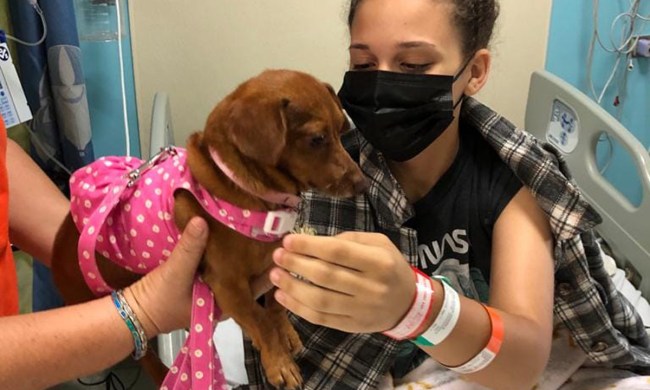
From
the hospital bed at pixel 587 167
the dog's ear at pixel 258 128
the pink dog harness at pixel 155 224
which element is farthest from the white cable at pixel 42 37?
the dog's ear at pixel 258 128

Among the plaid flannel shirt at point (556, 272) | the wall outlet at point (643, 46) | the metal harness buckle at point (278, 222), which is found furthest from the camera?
the wall outlet at point (643, 46)

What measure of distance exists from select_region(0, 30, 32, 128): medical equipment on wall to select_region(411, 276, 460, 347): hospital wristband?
1.28 metres

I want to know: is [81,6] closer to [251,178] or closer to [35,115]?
[35,115]

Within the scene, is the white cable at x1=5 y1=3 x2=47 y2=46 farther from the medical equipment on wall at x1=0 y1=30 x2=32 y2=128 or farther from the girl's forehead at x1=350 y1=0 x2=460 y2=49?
the girl's forehead at x1=350 y1=0 x2=460 y2=49

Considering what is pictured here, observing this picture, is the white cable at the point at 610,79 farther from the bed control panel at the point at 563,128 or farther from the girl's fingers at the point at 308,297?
the girl's fingers at the point at 308,297

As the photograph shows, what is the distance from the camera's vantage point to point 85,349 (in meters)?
0.96

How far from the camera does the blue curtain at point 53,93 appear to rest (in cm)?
179

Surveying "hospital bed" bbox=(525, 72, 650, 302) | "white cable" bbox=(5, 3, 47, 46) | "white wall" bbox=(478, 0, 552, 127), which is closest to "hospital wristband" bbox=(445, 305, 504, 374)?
"hospital bed" bbox=(525, 72, 650, 302)

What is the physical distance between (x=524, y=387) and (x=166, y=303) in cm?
66

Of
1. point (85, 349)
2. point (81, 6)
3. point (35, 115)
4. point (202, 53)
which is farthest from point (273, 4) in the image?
point (85, 349)

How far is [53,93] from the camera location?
1878 millimetres

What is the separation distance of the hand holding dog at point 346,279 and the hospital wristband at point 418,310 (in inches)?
0.7

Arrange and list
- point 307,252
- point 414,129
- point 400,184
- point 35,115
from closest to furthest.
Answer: point 307,252 → point 414,129 → point 400,184 → point 35,115

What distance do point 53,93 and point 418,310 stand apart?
4.79 ft
